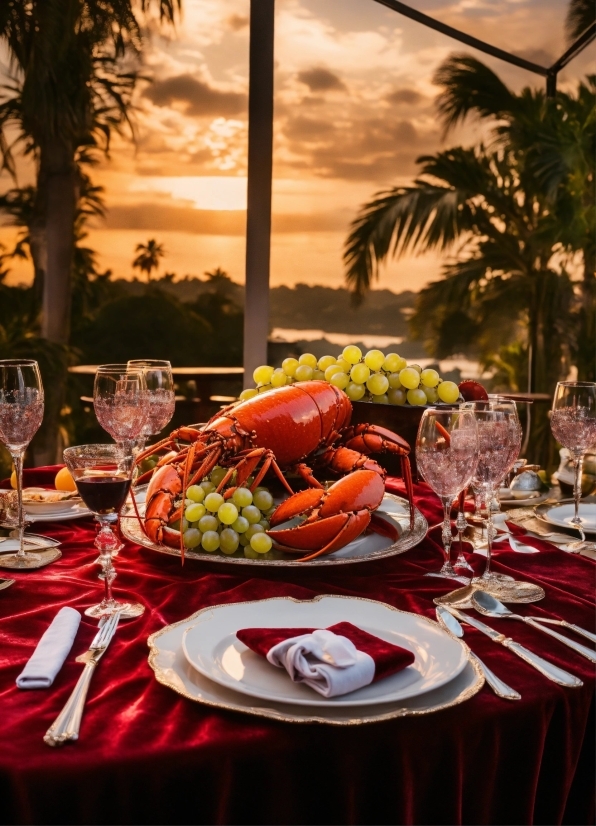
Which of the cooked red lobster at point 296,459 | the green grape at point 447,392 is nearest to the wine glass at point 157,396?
the cooked red lobster at point 296,459

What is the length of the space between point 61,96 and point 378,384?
3.85m

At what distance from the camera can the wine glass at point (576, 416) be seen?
1651 mm

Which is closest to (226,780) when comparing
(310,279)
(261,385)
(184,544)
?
(184,544)

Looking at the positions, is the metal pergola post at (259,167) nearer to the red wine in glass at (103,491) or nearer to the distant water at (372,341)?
the distant water at (372,341)

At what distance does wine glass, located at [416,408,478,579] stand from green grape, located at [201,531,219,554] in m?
0.37

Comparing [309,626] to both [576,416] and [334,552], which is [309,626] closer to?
[334,552]

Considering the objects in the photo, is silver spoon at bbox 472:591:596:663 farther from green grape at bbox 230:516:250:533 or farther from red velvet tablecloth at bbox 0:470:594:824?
green grape at bbox 230:516:250:533

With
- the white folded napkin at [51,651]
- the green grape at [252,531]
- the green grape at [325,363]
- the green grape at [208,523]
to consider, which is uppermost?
the green grape at [325,363]

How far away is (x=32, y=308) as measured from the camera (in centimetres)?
509

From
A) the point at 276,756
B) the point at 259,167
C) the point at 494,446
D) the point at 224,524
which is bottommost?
the point at 276,756

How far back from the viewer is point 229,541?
54.0 inches

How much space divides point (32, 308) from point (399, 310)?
102 inches

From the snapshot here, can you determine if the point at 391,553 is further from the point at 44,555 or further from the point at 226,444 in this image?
the point at 44,555

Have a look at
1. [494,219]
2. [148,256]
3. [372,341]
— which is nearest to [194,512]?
[148,256]
